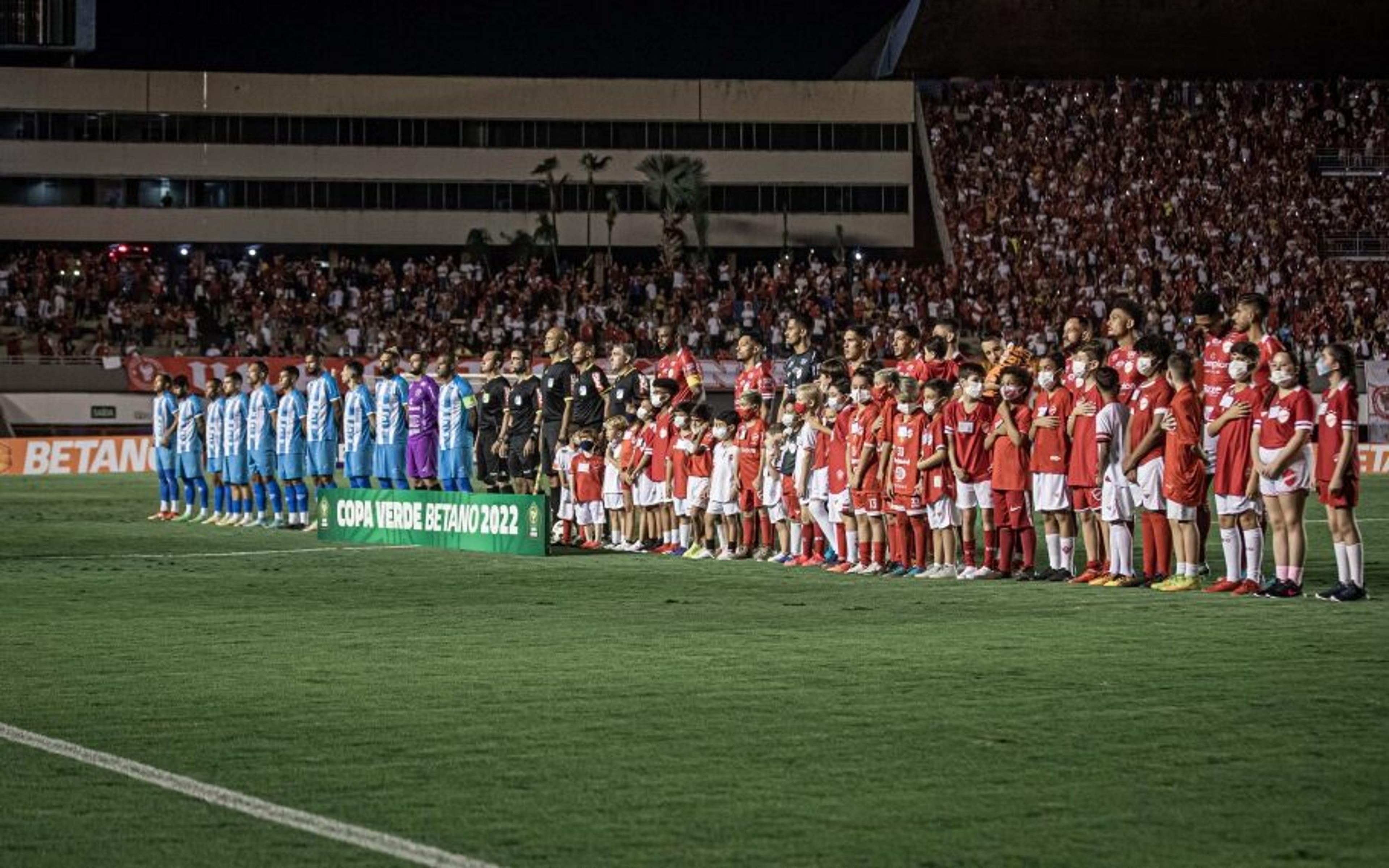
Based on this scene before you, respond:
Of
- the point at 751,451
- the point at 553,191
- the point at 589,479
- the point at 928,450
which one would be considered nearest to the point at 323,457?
the point at 589,479

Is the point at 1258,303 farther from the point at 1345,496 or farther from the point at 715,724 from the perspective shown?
the point at 715,724

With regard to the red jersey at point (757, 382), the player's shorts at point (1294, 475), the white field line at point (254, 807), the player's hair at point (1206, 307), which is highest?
the player's hair at point (1206, 307)

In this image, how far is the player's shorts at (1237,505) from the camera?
1414 centimetres

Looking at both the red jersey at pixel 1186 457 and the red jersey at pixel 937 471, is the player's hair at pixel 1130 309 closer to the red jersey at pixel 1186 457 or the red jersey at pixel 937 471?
the red jersey at pixel 1186 457

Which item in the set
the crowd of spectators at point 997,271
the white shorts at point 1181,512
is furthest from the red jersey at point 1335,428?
the crowd of spectators at point 997,271

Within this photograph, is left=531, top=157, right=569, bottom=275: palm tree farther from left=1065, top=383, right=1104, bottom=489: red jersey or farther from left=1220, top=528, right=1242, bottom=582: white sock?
left=1220, top=528, right=1242, bottom=582: white sock

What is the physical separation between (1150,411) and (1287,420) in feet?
4.76

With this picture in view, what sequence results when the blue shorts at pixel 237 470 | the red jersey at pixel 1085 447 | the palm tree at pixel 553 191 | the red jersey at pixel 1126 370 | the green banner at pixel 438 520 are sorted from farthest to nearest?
1. the palm tree at pixel 553 191
2. the blue shorts at pixel 237 470
3. the green banner at pixel 438 520
4. the red jersey at pixel 1126 370
5. the red jersey at pixel 1085 447

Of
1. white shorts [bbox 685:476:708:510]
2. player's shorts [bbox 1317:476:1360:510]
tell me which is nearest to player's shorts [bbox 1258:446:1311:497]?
player's shorts [bbox 1317:476:1360:510]

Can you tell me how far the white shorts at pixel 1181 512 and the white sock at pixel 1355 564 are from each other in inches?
50.6

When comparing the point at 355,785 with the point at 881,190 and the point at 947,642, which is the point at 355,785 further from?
the point at 881,190

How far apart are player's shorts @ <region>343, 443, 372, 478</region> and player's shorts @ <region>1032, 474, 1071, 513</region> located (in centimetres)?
1135

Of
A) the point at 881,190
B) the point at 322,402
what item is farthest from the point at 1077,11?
the point at 322,402

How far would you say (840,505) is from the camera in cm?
1788
